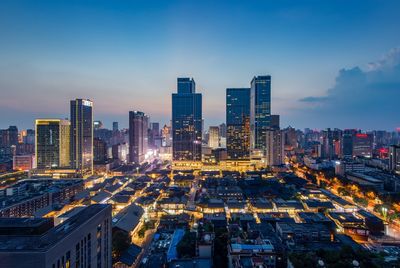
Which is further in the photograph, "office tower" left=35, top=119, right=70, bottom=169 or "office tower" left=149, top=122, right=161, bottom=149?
"office tower" left=149, top=122, right=161, bottom=149

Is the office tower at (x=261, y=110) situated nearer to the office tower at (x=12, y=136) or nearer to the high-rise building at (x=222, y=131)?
the high-rise building at (x=222, y=131)

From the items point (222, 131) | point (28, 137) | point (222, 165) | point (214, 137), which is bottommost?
point (222, 165)

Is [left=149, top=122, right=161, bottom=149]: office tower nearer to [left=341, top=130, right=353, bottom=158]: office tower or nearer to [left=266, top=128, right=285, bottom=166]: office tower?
[left=266, top=128, right=285, bottom=166]: office tower

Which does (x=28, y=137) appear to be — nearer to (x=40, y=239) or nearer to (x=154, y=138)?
(x=154, y=138)

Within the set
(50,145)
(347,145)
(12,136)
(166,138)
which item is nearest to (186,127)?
(50,145)

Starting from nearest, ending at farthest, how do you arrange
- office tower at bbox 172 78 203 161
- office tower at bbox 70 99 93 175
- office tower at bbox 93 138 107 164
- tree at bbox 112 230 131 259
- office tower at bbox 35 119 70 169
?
tree at bbox 112 230 131 259
office tower at bbox 35 119 70 169
office tower at bbox 70 99 93 175
office tower at bbox 172 78 203 161
office tower at bbox 93 138 107 164

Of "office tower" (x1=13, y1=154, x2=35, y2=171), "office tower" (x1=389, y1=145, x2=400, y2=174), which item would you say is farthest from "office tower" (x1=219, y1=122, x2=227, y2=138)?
"office tower" (x1=13, y1=154, x2=35, y2=171)
